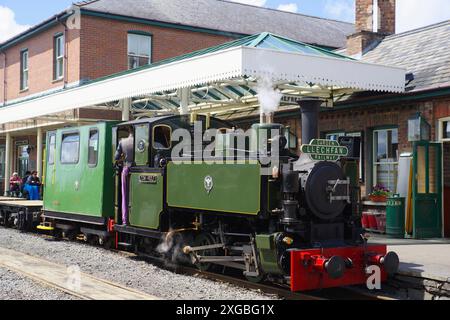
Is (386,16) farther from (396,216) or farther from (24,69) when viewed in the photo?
(24,69)

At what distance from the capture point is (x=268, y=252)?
6.77 m

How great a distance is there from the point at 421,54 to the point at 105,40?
1065 cm

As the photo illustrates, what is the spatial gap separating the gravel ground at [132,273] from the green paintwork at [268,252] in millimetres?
352

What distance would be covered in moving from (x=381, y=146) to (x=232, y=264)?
606cm

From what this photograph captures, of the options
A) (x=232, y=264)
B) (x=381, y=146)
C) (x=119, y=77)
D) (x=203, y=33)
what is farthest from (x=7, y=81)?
(x=232, y=264)

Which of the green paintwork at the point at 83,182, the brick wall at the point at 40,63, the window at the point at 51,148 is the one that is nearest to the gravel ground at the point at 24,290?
the green paintwork at the point at 83,182

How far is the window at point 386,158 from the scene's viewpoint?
1212 cm

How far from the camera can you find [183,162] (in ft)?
26.2

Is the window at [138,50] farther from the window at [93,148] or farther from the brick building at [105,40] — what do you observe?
the window at [93,148]

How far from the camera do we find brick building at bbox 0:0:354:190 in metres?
19.1

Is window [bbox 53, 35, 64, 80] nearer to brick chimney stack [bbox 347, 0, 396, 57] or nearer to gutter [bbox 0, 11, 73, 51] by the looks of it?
gutter [bbox 0, 11, 73, 51]

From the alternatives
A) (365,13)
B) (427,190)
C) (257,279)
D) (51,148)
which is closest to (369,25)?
(365,13)

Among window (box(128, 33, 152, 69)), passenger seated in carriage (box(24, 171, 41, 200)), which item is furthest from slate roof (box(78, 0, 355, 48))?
passenger seated in carriage (box(24, 171, 41, 200))

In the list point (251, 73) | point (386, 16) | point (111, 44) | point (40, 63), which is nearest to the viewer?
point (251, 73)
